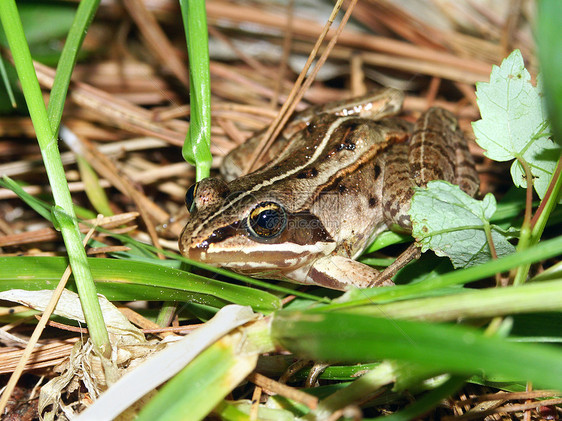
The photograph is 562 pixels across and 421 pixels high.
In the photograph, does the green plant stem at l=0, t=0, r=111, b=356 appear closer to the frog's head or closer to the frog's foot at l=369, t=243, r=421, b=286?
the frog's head

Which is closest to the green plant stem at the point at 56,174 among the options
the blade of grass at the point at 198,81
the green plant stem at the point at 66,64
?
the green plant stem at the point at 66,64

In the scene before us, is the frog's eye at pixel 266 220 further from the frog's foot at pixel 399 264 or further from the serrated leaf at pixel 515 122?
the serrated leaf at pixel 515 122

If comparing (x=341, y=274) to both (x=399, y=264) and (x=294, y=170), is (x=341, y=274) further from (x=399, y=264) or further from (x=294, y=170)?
(x=294, y=170)

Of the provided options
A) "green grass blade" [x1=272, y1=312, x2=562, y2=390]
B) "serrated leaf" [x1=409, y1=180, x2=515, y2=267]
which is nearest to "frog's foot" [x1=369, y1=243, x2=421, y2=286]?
"serrated leaf" [x1=409, y1=180, x2=515, y2=267]

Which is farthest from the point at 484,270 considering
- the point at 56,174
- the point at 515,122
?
the point at 56,174

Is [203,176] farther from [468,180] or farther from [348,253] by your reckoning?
[468,180]

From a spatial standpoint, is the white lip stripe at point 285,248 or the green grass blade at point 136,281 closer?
the green grass blade at point 136,281
